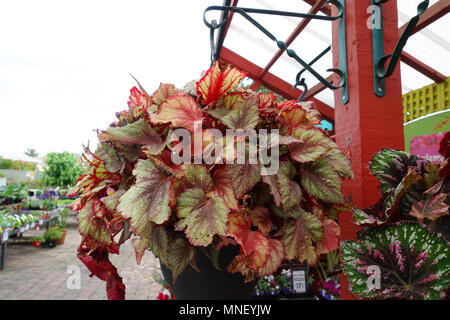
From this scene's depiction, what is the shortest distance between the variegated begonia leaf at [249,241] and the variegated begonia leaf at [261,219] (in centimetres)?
1

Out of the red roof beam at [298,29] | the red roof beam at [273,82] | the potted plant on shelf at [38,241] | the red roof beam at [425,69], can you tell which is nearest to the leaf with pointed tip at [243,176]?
the red roof beam at [298,29]

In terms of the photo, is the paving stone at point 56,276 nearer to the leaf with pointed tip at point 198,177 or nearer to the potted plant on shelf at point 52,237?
the potted plant on shelf at point 52,237

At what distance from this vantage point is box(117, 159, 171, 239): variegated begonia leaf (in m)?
0.35

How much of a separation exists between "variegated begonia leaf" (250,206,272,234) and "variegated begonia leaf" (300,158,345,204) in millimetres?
68

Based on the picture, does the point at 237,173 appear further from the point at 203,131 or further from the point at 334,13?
the point at 334,13

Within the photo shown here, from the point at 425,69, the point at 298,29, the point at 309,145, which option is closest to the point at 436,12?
the point at 425,69

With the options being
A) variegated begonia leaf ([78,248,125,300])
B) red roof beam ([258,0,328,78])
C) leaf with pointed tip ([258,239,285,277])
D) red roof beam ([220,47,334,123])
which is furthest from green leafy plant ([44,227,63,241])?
leaf with pointed tip ([258,239,285,277])

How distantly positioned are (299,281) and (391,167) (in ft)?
2.89

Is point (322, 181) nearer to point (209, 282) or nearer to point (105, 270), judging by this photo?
point (209, 282)

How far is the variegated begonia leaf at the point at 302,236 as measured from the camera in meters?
0.38

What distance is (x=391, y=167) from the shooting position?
0.48 m

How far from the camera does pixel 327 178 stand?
0.42m

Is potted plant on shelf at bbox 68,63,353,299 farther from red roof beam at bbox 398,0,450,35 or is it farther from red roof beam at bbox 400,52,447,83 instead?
red roof beam at bbox 400,52,447,83
